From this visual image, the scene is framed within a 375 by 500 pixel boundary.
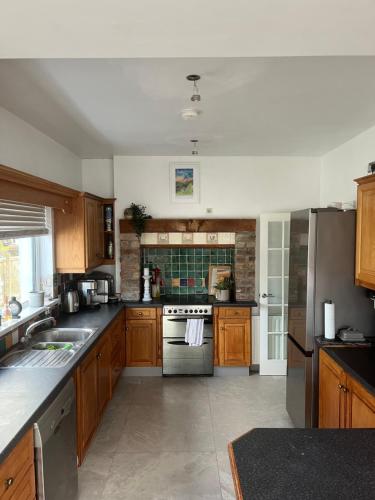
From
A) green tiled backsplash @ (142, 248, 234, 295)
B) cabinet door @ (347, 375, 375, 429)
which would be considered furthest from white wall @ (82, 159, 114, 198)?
cabinet door @ (347, 375, 375, 429)

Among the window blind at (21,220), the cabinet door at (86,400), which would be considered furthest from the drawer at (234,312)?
the window blind at (21,220)

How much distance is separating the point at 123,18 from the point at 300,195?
380 centimetres

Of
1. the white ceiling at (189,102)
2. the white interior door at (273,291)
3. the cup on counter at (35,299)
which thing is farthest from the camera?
the white interior door at (273,291)

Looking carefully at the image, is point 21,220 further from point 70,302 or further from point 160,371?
point 160,371

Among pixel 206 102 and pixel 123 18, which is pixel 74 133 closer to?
pixel 206 102

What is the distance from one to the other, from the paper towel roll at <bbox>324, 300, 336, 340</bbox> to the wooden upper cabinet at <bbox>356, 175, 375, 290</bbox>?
283 mm

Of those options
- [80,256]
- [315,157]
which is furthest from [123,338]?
[315,157]

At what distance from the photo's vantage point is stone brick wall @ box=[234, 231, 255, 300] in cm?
455

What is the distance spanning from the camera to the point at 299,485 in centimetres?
127

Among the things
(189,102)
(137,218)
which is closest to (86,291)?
(137,218)

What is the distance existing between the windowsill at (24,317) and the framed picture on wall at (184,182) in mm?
1904

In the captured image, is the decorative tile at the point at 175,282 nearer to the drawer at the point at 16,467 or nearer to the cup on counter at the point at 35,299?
the cup on counter at the point at 35,299

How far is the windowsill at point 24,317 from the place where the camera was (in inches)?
107

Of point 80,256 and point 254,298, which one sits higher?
point 80,256
